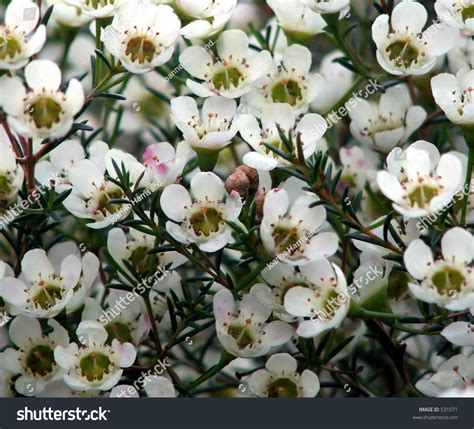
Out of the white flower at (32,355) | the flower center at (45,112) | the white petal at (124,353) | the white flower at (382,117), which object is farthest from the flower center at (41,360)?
the white flower at (382,117)

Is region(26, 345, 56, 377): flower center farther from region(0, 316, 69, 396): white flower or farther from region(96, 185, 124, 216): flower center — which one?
region(96, 185, 124, 216): flower center

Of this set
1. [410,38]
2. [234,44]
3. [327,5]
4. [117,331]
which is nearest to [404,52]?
[410,38]

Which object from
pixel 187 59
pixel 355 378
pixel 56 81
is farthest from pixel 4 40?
pixel 355 378

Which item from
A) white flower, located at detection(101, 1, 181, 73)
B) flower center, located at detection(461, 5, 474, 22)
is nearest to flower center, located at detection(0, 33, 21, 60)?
white flower, located at detection(101, 1, 181, 73)

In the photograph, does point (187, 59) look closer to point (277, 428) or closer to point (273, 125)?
point (273, 125)

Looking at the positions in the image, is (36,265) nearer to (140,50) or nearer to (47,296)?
(47,296)
